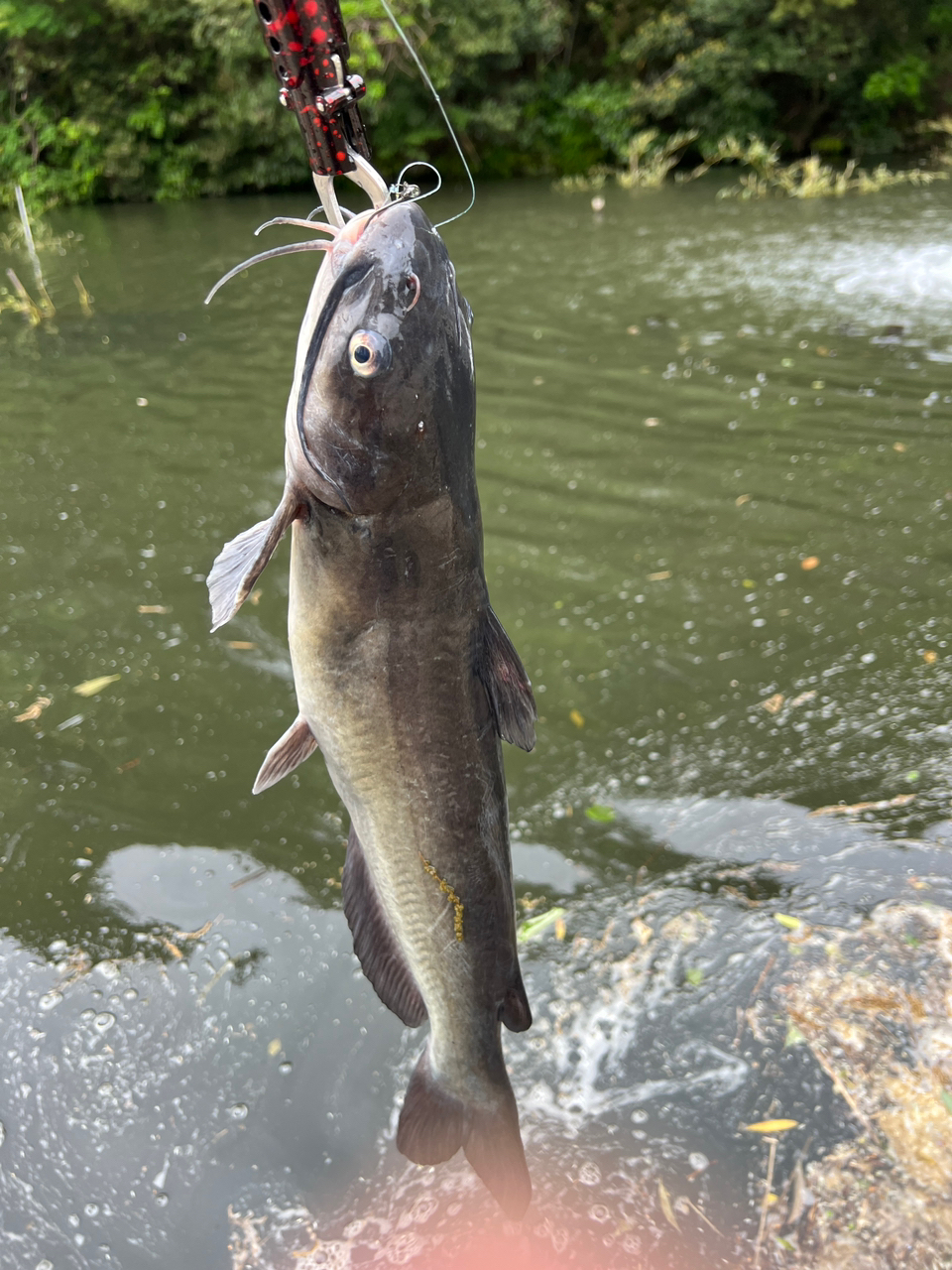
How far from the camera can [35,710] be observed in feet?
13.3

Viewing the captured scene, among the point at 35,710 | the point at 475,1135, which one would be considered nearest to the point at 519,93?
the point at 35,710

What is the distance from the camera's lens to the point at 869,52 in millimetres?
18797

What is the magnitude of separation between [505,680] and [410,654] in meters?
0.18

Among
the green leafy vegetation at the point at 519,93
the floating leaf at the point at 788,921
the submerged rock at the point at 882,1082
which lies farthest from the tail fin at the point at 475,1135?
the green leafy vegetation at the point at 519,93

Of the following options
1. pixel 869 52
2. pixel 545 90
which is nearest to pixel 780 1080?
pixel 545 90

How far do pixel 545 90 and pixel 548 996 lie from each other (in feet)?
66.3

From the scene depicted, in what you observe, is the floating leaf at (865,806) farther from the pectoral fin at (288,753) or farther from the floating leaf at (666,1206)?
the pectoral fin at (288,753)

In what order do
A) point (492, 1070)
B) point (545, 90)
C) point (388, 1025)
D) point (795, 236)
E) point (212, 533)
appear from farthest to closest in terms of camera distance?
point (545, 90) → point (795, 236) → point (212, 533) → point (388, 1025) → point (492, 1070)

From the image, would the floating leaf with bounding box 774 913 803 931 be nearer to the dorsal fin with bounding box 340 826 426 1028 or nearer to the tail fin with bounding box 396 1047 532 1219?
the tail fin with bounding box 396 1047 532 1219

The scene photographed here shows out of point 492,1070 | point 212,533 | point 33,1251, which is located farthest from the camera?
point 212,533

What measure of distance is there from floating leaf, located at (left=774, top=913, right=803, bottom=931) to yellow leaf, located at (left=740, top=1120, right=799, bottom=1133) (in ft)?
2.09

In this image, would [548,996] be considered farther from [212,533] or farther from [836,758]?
[212,533]

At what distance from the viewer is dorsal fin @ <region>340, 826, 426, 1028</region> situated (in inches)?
68.9

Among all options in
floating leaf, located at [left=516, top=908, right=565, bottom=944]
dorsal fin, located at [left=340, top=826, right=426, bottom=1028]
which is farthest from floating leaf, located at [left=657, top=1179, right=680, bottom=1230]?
dorsal fin, located at [left=340, top=826, right=426, bottom=1028]
